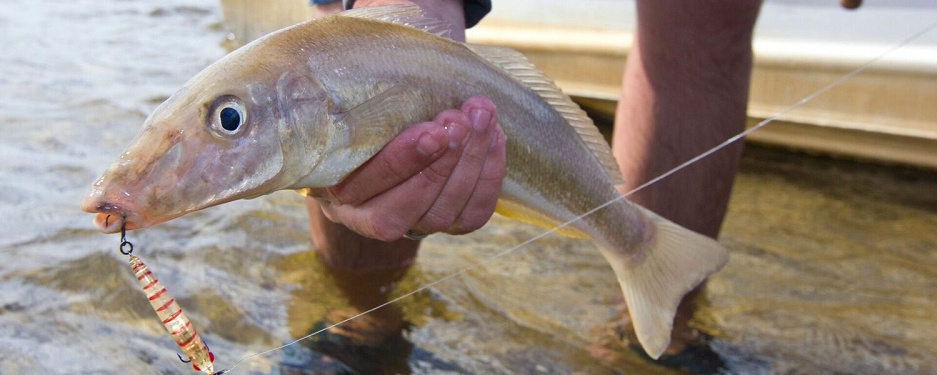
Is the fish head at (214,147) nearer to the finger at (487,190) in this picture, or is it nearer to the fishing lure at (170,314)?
the fishing lure at (170,314)

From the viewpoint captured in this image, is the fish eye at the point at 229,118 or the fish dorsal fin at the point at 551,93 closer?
the fish eye at the point at 229,118

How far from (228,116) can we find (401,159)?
32cm

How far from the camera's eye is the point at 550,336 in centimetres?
249

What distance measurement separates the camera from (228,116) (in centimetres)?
135

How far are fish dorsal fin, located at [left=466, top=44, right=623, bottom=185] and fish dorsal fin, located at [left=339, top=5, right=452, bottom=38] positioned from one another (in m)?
0.07

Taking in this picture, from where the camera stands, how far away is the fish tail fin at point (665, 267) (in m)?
2.07

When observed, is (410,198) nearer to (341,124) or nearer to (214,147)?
(341,124)

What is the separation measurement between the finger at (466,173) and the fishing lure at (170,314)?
47cm

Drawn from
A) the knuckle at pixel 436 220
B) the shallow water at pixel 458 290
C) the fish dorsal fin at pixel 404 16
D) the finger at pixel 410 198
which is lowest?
the shallow water at pixel 458 290

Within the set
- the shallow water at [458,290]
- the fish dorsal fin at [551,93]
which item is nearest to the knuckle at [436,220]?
the fish dorsal fin at [551,93]

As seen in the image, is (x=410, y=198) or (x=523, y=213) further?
(x=523, y=213)

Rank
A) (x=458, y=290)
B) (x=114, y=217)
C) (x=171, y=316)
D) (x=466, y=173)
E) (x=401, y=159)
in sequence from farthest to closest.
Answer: (x=458, y=290) → (x=466, y=173) → (x=401, y=159) → (x=171, y=316) → (x=114, y=217)

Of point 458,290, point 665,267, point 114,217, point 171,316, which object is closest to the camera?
point 114,217

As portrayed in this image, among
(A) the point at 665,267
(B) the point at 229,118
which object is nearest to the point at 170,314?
(B) the point at 229,118
